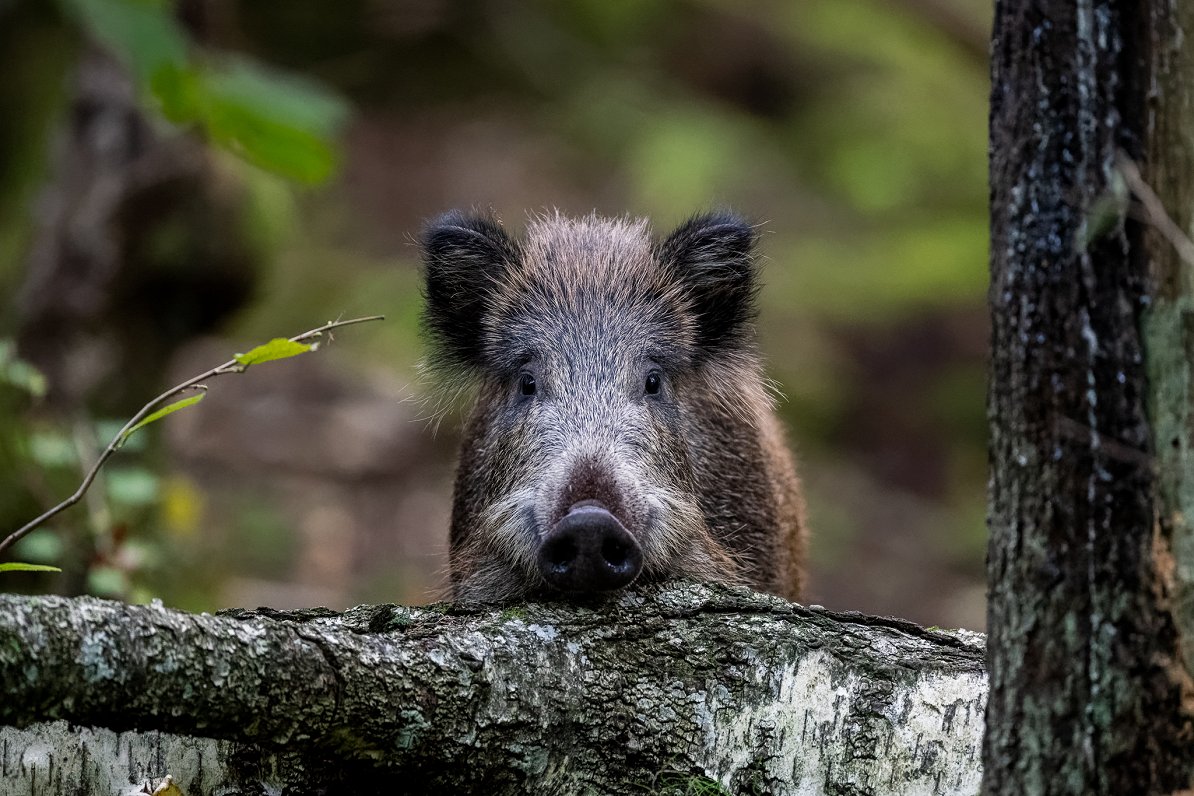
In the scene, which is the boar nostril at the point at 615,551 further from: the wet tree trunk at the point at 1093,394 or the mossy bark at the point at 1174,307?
the mossy bark at the point at 1174,307

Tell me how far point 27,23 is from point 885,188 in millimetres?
8896

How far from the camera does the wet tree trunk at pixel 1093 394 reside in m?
2.48

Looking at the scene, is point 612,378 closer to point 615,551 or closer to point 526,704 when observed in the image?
point 615,551

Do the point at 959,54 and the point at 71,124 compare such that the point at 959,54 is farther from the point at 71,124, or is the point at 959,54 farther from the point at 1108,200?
the point at 1108,200

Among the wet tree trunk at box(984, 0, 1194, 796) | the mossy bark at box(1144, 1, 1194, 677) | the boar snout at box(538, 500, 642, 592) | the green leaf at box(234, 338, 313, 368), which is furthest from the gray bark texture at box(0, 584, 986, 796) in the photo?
the mossy bark at box(1144, 1, 1194, 677)

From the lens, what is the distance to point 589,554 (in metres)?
4.34

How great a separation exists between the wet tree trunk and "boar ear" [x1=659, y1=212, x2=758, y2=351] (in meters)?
Answer: 3.70

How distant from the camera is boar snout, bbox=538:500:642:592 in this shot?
14.2 ft

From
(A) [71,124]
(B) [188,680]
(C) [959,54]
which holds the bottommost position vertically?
(B) [188,680]

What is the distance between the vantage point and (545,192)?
1537 centimetres

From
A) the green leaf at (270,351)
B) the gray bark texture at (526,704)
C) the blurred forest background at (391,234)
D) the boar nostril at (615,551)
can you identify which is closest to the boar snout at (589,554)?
the boar nostril at (615,551)

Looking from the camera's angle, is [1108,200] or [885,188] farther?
[885,188]

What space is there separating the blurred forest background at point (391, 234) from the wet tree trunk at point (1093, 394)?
3692mm

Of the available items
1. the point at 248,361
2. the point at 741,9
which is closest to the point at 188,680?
the point at 248,361
